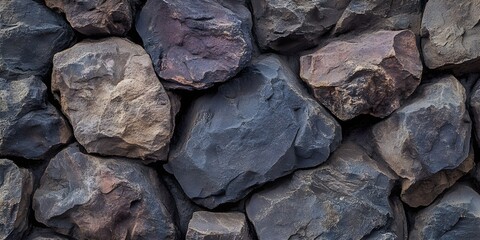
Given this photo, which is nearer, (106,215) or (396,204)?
(106,215)

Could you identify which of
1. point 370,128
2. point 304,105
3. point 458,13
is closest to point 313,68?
point 304,105

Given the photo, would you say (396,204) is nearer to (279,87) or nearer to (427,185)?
(427,185)

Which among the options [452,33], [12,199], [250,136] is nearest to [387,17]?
[452,33]

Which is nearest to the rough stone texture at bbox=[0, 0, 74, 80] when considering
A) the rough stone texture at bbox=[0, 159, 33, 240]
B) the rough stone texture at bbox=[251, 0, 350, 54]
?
the rough stone texture at bbox=[0, 159, 33, 240]

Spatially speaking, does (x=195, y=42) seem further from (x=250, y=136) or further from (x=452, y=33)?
(x=452, y=33)

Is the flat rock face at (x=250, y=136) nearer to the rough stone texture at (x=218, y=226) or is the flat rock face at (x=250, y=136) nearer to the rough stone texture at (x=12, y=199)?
the rough stone texture at (x=218, y=226)

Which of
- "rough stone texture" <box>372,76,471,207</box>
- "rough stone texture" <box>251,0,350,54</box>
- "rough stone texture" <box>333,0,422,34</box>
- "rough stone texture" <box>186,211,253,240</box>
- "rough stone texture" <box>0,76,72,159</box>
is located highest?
"rough stone texture" <box>333,0,422,34</box>

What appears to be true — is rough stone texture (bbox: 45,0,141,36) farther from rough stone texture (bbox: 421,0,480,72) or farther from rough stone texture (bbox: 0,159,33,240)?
rough stone texture (bbox: 421,0,480,72)
